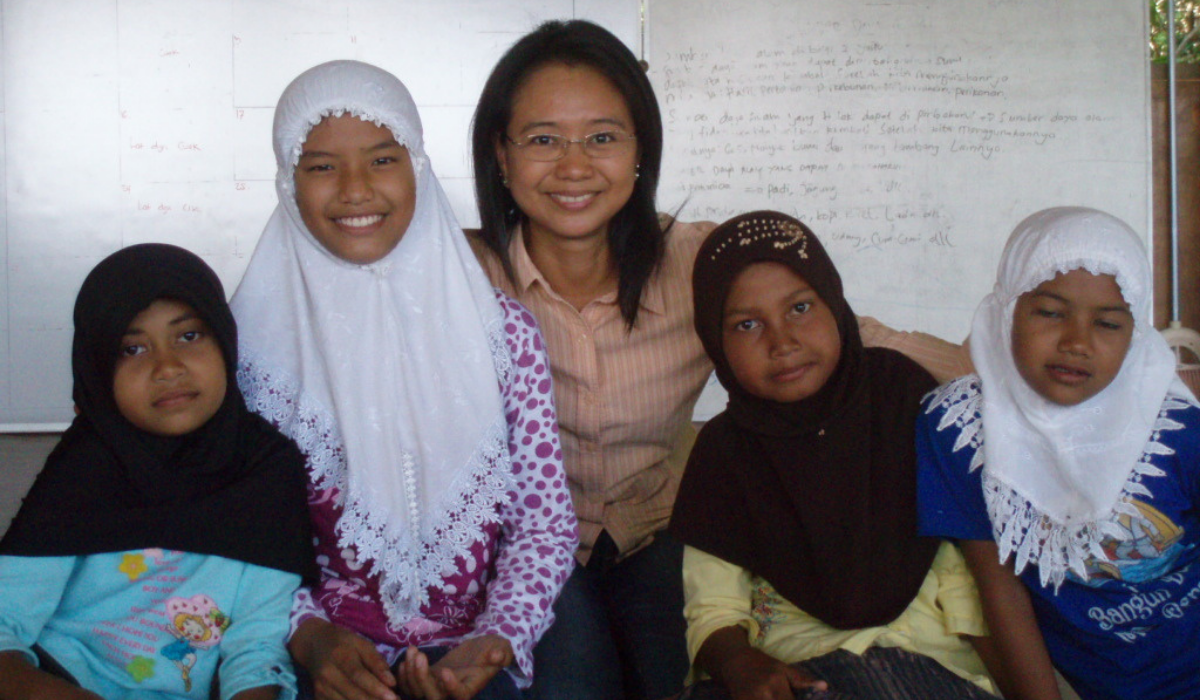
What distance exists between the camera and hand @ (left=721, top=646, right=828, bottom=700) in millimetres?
1313

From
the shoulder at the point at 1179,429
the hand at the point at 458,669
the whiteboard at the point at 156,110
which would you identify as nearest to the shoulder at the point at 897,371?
the shoulder at the point at 1179,429

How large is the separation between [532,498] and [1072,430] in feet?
2.71

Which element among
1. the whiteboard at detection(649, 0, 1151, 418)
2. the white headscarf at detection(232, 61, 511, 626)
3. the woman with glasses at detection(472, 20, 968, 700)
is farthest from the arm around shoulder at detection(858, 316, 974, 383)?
the whiteboard at detection(649, 0, 1151, 418)

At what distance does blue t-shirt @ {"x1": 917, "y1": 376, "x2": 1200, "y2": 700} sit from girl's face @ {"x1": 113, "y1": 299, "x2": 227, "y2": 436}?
1105 mm

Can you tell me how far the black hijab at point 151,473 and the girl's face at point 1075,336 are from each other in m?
1.13

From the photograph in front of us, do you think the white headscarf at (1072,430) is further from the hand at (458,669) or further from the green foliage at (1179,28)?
the green foliage at (1179,28)

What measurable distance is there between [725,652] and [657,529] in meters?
0.56

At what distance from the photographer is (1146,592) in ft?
4.44

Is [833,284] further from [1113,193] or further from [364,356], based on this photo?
[1113,193]

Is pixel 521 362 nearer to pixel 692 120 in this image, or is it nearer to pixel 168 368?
pixel 168 368

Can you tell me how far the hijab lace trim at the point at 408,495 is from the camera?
4.86 ft

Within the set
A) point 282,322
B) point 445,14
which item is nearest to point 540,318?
point 282,322

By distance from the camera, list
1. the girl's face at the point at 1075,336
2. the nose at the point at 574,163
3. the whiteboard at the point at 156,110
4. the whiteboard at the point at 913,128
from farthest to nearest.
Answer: the whiteboard at the point at 913,128, the whiteboard at the point at 156,110, the nose at the point at 574,163, the girl's face at the point at 1075,336

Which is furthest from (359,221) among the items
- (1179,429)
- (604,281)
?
(1179,429)
